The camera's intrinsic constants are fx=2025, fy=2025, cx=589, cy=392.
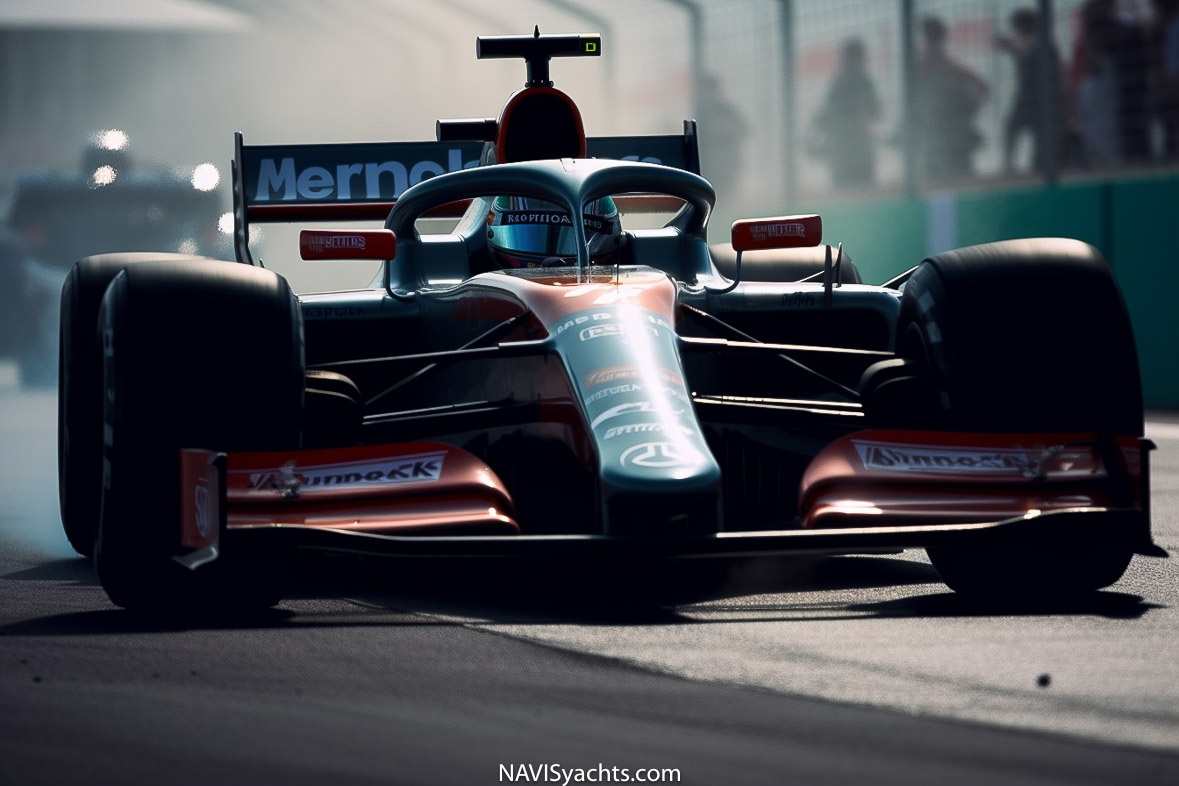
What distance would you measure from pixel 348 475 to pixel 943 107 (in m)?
9.90

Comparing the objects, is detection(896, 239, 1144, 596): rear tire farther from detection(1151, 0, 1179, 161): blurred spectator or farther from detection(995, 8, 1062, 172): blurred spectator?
detection(995, 8, 1062, 172): blurred spectator

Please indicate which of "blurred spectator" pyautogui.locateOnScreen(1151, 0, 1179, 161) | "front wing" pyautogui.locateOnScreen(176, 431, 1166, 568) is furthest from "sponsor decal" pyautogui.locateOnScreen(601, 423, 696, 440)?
"blurred spectator" pyautogui.locateOnScreen(1151, 0, 1179, 161)

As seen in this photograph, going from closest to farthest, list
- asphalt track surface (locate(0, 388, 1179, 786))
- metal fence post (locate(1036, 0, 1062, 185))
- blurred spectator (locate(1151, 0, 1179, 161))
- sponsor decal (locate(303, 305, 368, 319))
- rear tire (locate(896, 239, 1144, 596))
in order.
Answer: asphalt track surface (locate(0, 388, 1179, 786)) < rear tire (locate(896, 239, 1144, 596)) < sponsor decal (locate(303, 305, 368, 319)) < blurred spectator (locate(1151, 0, 1179, 161)) < metal fence post (locate(1036, 0, 1062, 185))

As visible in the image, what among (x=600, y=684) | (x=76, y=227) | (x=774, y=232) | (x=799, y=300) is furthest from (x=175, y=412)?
(x=76, y=227)

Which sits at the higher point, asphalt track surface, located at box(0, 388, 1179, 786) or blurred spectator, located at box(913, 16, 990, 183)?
blurred spectator, located at box(913, 16, 990, 183)

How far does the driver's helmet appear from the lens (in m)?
6.83

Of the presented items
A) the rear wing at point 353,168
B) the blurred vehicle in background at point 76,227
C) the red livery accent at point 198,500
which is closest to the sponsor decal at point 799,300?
the rear wing at point 353,168

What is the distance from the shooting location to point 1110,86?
1251cm

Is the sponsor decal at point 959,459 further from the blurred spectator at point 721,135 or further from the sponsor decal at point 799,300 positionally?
the blurred spectator at point 721,135

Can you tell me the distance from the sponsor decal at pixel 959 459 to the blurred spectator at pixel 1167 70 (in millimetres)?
7546

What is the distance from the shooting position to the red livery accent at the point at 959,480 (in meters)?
4.88

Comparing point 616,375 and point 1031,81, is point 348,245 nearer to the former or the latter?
point 616,375

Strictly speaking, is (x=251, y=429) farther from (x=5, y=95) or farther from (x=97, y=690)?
(x=5, y=95)

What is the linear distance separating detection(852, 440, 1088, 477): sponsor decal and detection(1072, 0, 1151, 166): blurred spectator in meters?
7.71
